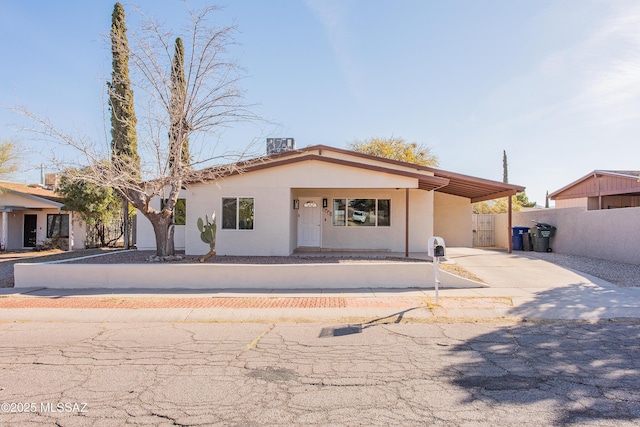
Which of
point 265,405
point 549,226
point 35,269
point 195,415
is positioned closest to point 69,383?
point 195,415

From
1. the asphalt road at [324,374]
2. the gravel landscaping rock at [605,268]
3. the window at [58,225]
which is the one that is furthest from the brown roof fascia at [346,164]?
the window at [58,225]

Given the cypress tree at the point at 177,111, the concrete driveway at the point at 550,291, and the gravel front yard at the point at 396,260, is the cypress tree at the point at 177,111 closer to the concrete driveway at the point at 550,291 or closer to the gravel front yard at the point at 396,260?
the gravel front yard at the point at 396,260

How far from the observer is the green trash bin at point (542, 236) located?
17.9 metres

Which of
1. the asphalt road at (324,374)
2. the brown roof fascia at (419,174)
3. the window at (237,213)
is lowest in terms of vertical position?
the asphalt road at (324,374)

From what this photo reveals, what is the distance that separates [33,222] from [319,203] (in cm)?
1812

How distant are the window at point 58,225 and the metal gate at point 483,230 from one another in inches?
898

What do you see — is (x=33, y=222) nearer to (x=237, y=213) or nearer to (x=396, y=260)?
(x=237, y=213)

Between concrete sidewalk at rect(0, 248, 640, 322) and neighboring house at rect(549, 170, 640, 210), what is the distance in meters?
14.6

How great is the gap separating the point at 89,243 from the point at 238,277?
16193 millimetres

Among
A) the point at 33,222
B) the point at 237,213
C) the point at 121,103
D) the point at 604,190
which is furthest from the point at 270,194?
the point at 604,190

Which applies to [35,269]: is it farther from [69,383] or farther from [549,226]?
[549,226]

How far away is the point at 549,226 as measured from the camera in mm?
17984

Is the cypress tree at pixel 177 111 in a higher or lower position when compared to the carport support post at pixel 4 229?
higher

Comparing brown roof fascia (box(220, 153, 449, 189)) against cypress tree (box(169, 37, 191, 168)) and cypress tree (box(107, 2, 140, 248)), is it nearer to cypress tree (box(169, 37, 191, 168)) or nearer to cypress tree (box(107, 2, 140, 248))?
cypress tree (box(169, 37, 191, 168))
